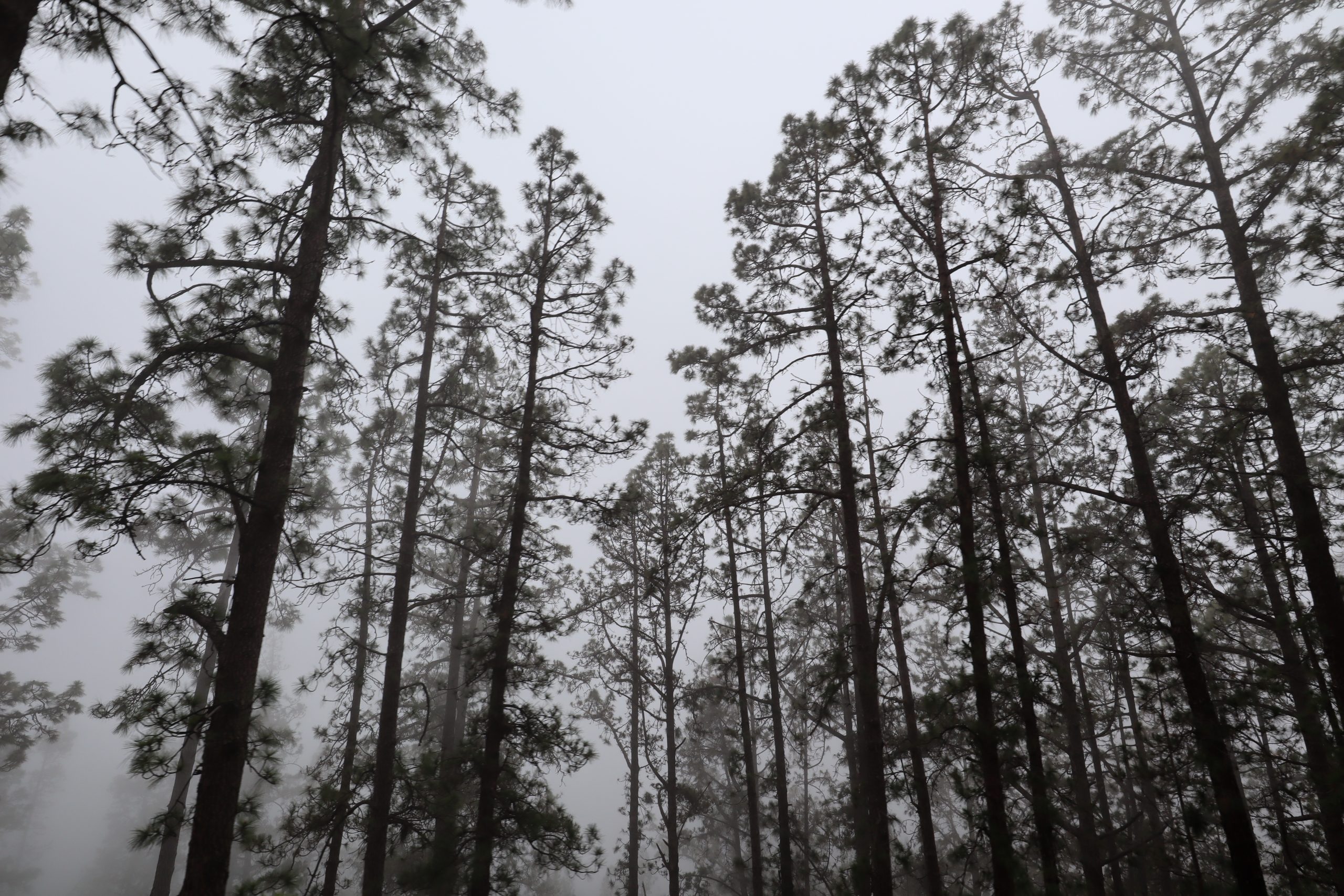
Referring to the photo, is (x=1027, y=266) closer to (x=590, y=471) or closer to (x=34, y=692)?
(x=590, y=471)

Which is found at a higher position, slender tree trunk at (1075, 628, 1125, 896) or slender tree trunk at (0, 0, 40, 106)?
slender tree trunk at (0, 0, 40, 106)

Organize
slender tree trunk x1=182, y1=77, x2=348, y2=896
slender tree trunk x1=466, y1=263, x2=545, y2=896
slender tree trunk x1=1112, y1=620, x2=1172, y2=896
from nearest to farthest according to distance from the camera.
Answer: slender tree trunk x1=182, y1=77, x2=348, y2=896 < slender tree trunk x1=466, y1=263, x2=545, y2=896 < slender tree trunk x1=1112, y1=620, x2=1172, y2=896

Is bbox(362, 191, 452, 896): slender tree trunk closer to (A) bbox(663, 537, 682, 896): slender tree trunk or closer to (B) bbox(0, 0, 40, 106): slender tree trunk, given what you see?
(B) bbox(0, 0, 40, 106): slender tree trunk

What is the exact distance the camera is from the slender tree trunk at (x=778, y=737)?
422 inches

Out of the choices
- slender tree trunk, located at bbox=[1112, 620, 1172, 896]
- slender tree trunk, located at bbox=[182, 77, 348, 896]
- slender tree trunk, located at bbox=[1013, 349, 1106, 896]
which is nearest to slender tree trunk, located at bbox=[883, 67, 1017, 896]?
slender tree trunk, located at bbox=[1013, 349, 1106, 896]

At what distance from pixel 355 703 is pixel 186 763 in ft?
10.5

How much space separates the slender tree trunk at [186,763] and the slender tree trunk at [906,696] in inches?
241

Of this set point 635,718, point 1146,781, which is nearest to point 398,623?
point 635,718

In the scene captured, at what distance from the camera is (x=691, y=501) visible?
28.2 feet

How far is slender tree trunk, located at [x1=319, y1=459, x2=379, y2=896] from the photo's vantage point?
857 centimetres

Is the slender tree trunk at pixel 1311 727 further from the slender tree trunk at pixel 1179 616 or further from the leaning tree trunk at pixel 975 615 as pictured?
the leaning tree trunk at pixel 975 615

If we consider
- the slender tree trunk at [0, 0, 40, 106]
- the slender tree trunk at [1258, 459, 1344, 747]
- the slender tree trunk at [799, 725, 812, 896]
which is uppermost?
the slender tree trunk at [0, 0, 40, 106]

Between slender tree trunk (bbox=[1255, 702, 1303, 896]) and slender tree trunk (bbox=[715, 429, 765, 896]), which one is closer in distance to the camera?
slender tree trunk (bbox=[1255, 702, 1303, 896])

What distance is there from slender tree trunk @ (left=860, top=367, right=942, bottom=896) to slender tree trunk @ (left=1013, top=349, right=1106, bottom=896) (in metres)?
1.70
